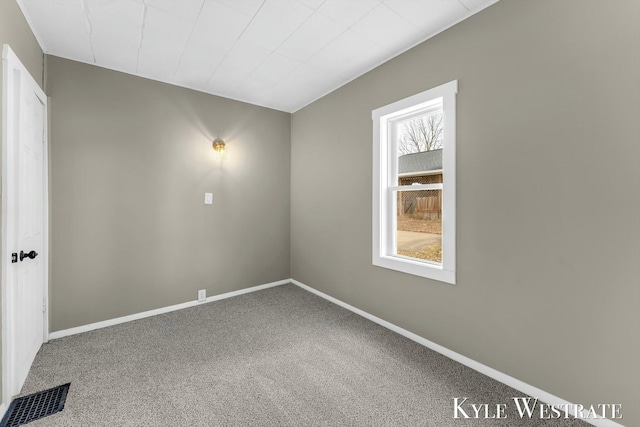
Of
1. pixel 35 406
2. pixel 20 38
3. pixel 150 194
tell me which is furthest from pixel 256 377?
pixel 20 38

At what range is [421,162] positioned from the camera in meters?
2.60

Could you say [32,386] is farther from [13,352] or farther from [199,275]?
[199,275]

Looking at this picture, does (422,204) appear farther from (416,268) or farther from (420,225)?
(416,268)

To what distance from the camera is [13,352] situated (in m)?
1.75

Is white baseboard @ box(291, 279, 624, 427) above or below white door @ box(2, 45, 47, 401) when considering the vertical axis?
below

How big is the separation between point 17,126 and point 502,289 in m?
3.40

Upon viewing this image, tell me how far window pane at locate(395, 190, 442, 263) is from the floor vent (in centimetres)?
276

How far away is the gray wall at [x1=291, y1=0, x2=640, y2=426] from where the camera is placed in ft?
4.79

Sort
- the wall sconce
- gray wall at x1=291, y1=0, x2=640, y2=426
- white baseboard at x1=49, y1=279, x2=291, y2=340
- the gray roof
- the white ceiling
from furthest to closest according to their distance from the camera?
the wall sconce
white baseboard at x1=49, y1=279, x2=291, y2=340
the gray roof
the white ceiling
gray wall at x1=291, y1=0, x2=640, y2=426

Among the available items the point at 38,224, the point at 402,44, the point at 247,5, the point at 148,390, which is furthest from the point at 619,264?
the point at 38,224

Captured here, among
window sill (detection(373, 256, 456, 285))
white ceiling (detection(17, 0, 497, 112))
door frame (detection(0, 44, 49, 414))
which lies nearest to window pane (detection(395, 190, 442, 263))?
window sill (detection(373, 256, 456, 285))

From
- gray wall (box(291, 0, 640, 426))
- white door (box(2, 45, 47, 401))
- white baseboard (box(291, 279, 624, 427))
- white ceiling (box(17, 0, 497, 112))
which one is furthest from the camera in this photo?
white ceiling (box(17, 0, 497, 112))

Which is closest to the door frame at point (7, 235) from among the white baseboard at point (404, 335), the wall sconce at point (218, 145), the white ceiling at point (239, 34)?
the white baseboard at point (404, 335)

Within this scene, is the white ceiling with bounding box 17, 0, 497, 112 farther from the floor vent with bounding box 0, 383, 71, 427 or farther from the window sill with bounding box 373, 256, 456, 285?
the floor vent with bounding box 0, 383, 71, 427
